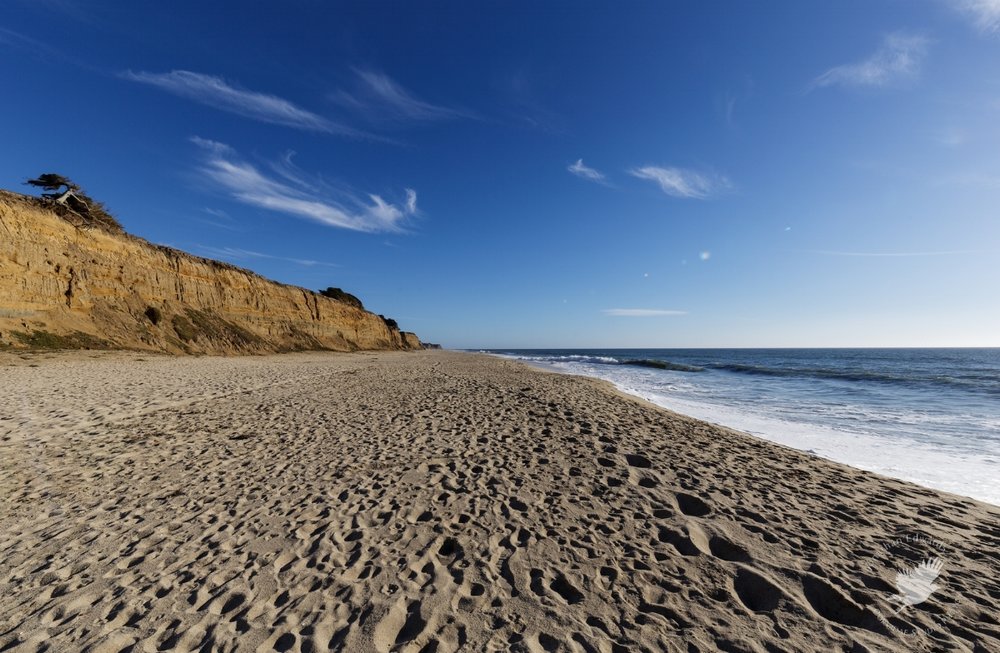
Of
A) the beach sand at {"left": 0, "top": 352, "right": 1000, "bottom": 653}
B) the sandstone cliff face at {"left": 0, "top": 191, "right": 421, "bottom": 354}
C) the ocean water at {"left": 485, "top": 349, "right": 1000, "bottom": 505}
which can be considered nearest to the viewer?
the beach sand at {"left": 0, "top": 352, "right": 1000, "bottom": 653}

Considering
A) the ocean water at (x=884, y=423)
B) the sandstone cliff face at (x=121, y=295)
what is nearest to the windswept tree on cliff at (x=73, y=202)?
the sandstone cliff face at (x=121, y=295)

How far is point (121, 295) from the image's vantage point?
25203 mm

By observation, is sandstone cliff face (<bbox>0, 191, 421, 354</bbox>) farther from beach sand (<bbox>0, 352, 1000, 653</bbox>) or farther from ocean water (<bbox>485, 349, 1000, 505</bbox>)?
ocean water (<bbox>485, 349, 1000, 505</bbox>)

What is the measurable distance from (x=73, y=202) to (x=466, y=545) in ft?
121

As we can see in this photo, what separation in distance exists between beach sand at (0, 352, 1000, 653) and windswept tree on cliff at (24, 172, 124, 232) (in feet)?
85.5

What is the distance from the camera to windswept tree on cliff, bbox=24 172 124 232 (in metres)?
23.9

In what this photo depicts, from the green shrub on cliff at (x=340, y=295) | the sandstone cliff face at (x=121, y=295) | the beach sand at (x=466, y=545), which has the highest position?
the green shrub on cliff at (x=340, y=295)

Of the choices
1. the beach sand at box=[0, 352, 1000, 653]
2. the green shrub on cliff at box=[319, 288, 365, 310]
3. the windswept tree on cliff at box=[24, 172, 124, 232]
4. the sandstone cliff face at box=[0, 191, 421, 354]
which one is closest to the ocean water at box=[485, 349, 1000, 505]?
the beach sand at box=[0, 352, 1000, 653]

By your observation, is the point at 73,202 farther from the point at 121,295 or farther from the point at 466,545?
the point at 466,545

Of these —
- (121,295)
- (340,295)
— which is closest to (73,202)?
(121,295)

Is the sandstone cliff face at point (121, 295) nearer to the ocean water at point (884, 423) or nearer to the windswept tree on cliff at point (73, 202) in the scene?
the windswept tree on cliff at point (73, 202)

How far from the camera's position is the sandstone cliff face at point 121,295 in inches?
781

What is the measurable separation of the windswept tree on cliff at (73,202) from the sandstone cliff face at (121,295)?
112 centimetres

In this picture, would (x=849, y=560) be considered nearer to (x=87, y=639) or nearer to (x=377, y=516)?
(x=377, y=516)
